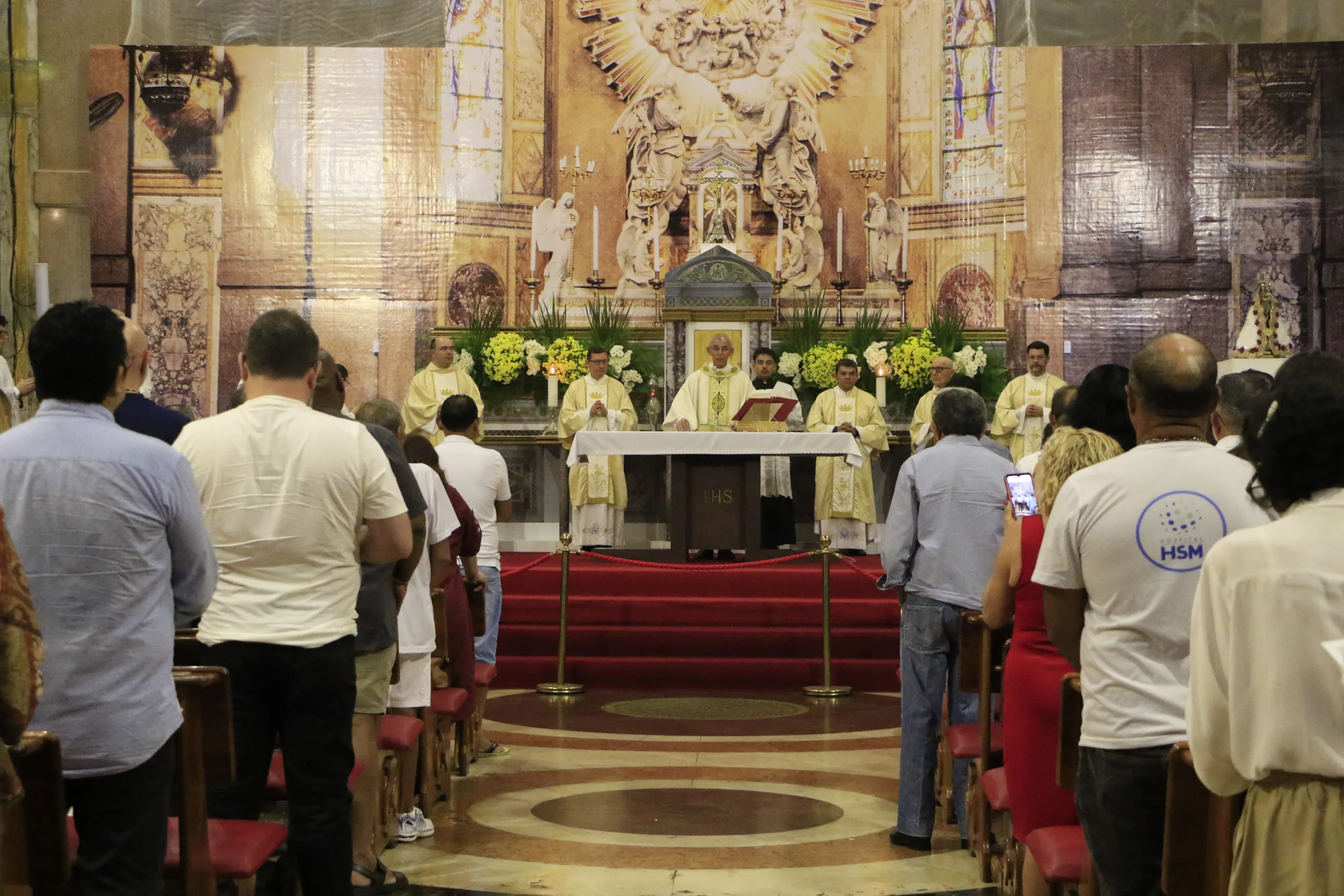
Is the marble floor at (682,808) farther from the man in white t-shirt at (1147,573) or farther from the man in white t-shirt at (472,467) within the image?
the man in white t-shirt at (1147,573)

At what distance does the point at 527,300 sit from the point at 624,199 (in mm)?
1387

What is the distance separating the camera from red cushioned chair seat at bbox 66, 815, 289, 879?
148 inches

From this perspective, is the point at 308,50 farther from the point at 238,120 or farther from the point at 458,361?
the point at 458,361

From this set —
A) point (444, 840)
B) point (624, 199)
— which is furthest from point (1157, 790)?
point (624, 199)

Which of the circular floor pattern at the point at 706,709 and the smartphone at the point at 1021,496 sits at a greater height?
the smartphone at the point at 1021,496

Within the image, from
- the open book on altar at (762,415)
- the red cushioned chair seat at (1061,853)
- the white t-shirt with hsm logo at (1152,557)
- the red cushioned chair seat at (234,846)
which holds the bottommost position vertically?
the red cushioned chair seat at (1061,853)

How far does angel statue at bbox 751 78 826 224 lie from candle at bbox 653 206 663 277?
3.40 ft

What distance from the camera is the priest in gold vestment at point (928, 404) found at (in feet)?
41.7

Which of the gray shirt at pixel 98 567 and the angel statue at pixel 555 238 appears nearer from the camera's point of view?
the gray shirt at pixel 98 567

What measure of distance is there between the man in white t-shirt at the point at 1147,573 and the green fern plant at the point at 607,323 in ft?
36.1

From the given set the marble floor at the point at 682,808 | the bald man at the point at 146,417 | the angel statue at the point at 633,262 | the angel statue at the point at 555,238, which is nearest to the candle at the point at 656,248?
the angel statue at the point at 633,262

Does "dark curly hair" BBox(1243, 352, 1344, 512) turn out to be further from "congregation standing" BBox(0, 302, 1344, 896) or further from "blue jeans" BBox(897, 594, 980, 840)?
"blue jeans" BBox(897, 594, 980, 840)

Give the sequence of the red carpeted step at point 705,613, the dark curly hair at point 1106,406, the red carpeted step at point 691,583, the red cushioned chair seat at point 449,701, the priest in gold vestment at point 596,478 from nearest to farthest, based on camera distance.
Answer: the dark curly hair at point 1106,406, the red cushioned chair seat at point 449,701, the red carpeted step at point 705,613, the red carpeted step at point 691,583, the priest in gold vestment at point 596,478

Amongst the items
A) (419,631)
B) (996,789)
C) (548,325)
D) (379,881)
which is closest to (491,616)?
(419,631)
